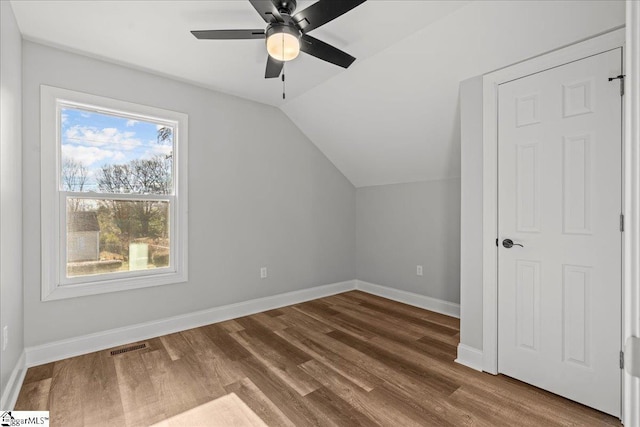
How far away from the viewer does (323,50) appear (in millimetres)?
2105

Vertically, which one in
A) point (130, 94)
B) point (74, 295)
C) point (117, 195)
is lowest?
point (74, 295)

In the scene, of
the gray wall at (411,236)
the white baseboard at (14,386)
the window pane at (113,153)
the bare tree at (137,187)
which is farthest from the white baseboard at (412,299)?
the white baseboard at (14,386)

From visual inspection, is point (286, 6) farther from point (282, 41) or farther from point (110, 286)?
point (110, 286)

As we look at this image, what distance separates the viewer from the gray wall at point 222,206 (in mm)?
2512

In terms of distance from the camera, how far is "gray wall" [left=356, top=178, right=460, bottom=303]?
12.1 feet


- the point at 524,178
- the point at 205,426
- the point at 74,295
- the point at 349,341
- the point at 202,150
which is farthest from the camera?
the point at 202,150

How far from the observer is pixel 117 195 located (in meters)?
2.91

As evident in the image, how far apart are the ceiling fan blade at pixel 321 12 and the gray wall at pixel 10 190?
5.91 feet

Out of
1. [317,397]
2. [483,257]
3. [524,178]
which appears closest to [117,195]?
[317,397]

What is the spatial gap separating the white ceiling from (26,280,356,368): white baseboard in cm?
228

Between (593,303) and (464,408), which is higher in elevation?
(593,303)

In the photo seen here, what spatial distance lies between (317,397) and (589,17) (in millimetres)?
2921

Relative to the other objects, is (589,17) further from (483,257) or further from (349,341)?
(349,341)

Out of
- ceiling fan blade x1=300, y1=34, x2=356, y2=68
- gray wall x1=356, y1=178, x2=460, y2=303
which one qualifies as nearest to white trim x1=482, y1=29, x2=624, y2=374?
ceiling fan blade x1=300, y1=34, x2=356, y2=68
